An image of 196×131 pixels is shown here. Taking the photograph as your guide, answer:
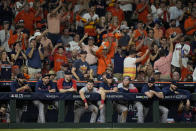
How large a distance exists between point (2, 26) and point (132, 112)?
307 inches

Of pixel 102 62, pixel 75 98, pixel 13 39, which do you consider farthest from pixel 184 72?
pixel 13 39

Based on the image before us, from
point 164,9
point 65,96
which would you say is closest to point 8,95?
point 65,96

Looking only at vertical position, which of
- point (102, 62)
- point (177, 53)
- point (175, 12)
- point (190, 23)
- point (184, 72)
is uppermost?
point (175, 12)

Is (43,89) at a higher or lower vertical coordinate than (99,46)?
lower

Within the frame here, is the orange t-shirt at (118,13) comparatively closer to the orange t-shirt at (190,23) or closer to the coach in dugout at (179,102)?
the orange t-shirt at (190,23)

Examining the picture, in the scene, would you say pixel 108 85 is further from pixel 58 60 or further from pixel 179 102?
pixel 58 60

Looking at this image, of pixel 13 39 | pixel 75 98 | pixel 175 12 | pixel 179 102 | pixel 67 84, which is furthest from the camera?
pixel 175 12

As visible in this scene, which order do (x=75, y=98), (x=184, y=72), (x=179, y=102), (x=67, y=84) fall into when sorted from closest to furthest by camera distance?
(x=75, y=98), (x=179, y=102), (x=67, y=84), (x=184, y=72)

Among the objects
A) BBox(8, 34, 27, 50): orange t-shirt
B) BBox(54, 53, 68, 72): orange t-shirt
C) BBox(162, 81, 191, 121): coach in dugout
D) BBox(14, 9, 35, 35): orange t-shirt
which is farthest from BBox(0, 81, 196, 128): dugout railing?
BBox(14, 9, 35, 35): orange t-shirt

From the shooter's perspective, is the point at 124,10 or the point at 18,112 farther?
the point at 124,10

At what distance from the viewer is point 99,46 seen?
18.7 metres

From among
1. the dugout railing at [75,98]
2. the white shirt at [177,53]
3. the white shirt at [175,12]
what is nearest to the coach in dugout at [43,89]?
the dugout railing at [75,98]

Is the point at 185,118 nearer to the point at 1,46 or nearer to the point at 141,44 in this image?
the point at 141,44

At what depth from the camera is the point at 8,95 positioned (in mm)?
13312
